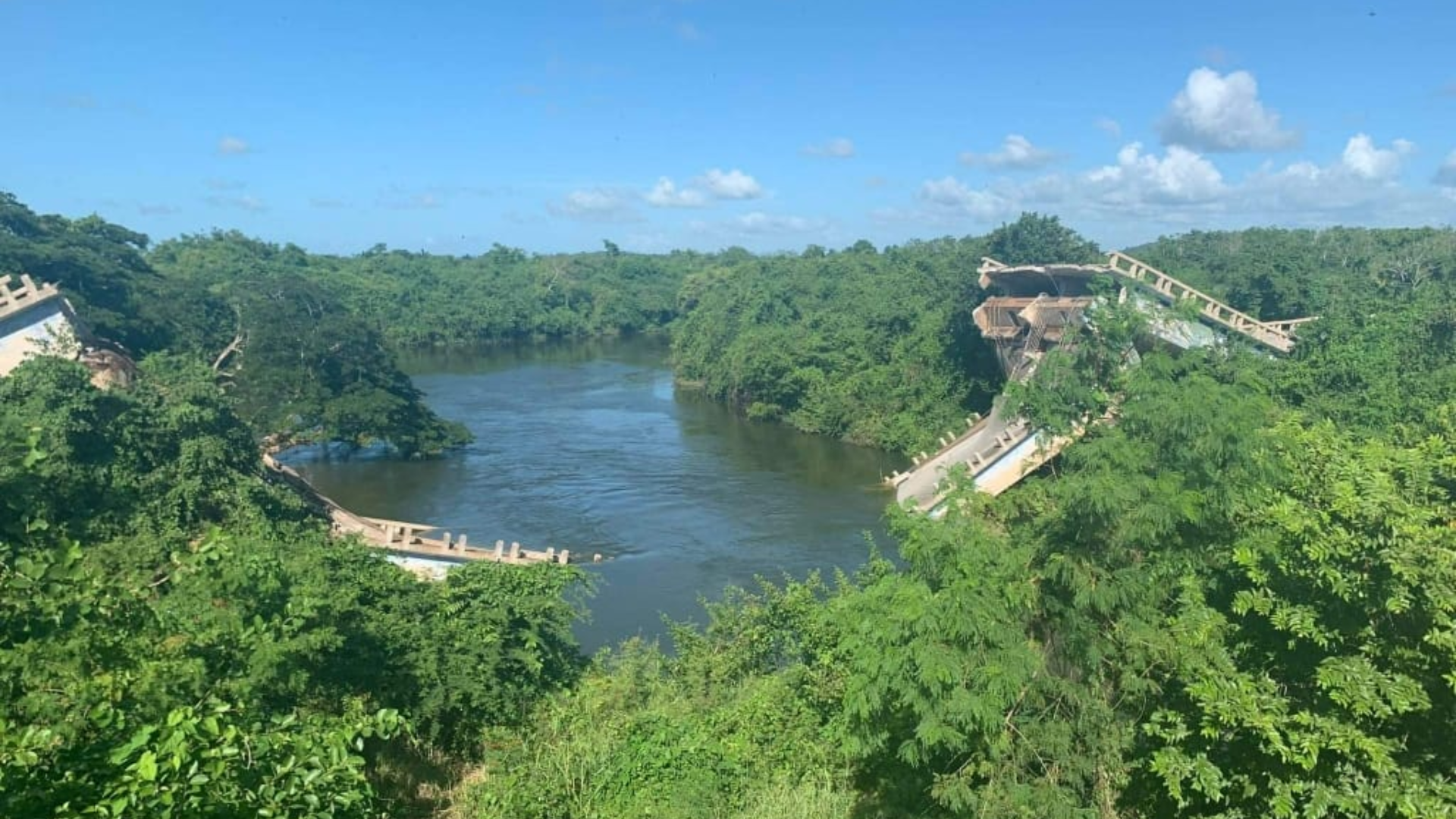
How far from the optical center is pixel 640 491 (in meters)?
32.0

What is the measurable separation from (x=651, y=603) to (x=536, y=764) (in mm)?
11856

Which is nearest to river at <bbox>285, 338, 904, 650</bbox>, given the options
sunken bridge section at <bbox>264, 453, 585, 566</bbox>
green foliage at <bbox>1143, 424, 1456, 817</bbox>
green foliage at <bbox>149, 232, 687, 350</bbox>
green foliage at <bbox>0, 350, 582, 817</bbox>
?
sunken bridge section at <bbox>264, 453, 585, 566</bbox>

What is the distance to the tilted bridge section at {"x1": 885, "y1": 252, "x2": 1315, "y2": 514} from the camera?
82.4 ft

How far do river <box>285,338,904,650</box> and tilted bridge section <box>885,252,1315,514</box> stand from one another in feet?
9.38

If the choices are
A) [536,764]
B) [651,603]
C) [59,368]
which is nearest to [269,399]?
[59,368]

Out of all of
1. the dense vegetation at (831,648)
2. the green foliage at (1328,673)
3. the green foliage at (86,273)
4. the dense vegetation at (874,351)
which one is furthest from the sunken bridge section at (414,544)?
the green foliage at (86,273)

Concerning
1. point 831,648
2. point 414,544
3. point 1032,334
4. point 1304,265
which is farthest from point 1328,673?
point 1304,265

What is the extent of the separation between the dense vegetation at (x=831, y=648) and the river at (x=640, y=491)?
357cm

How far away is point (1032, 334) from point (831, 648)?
764 inches

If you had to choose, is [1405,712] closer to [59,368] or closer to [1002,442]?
[1002,442]

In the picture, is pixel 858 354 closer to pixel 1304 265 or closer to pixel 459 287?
pixel 1304 265

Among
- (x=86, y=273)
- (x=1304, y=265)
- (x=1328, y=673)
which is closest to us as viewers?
(x=1328, y=673)

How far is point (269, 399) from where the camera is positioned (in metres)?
34.2

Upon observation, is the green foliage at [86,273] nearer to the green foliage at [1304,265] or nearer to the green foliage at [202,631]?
the green foliage at [202,631]
